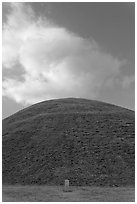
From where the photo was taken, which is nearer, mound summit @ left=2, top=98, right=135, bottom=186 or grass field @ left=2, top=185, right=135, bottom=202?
grass field @ left=2, top=185, right=135, bottom=202

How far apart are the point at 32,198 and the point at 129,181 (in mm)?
10777

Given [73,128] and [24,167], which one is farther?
[73,128]

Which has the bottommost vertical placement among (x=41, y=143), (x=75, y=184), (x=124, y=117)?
(x=75, y=184)

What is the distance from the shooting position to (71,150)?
32.7 m

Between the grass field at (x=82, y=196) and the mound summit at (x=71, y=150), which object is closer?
the grass field at (x=82, y=196)

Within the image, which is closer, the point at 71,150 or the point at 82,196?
the point at 82,196

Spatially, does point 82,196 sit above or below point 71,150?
below

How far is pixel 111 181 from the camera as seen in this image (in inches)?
1005

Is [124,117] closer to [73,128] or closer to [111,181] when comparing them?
[73,128]

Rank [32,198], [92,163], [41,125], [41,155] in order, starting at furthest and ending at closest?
[41,125], [41,155], [92,163], [32,198]

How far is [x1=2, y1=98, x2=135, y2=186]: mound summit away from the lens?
27150mm

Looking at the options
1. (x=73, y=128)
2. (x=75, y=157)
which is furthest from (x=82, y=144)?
(x=73, y=128)

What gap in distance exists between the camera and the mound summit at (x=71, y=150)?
27.2 m

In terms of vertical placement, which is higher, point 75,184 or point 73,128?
point 73,128
